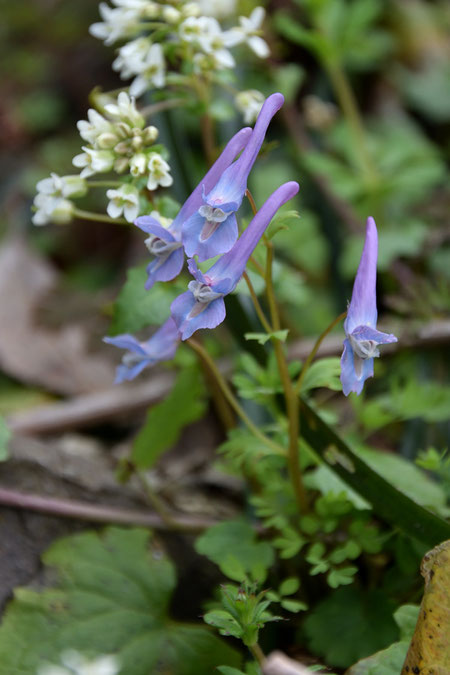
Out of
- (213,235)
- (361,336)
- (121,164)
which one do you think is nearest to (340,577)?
(361,336)

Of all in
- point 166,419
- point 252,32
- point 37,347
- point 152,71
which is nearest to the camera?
point 152,71

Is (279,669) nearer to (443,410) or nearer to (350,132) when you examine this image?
(443,410)

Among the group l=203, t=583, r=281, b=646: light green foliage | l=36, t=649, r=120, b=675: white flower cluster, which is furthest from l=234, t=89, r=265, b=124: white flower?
l=36, t=649, r=120, b=675: white flower cluster

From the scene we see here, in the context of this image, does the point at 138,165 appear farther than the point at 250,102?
No

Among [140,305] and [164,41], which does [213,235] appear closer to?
[140,305]

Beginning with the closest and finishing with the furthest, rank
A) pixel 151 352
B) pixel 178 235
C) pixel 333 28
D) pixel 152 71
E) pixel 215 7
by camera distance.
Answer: pixel 178 235 < pixel 151 352 < pixel 152 71 < pixel 215 7 < pixel 333 28

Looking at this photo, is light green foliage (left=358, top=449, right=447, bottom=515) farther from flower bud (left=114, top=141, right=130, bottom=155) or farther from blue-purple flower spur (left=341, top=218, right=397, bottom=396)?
flower bud (left=114, top=141, right=130, bottom=155)

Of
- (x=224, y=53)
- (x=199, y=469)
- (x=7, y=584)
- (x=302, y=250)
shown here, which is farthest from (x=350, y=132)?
(x=7, y=584)
